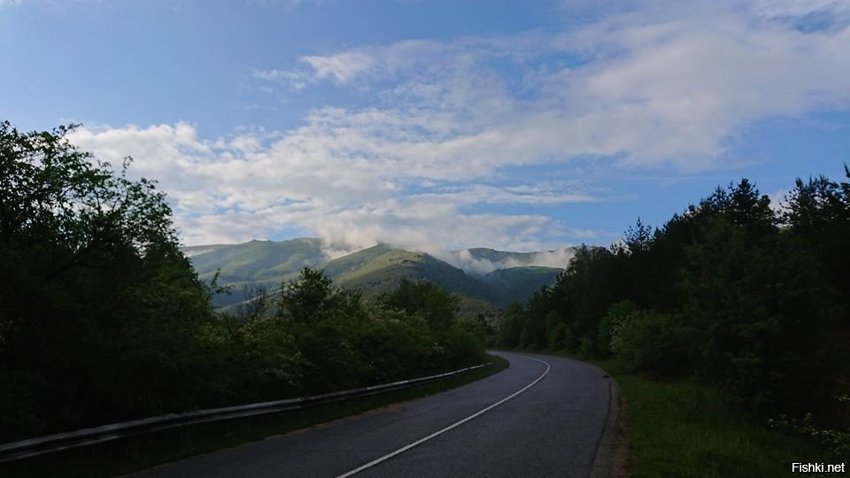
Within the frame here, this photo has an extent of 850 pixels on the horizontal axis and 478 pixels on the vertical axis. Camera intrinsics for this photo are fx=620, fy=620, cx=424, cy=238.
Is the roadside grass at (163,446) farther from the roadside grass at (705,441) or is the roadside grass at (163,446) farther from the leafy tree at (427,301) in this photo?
the leafy tree at (427,301)

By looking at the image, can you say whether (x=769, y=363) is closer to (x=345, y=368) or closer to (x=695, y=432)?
(x=695, y=432)

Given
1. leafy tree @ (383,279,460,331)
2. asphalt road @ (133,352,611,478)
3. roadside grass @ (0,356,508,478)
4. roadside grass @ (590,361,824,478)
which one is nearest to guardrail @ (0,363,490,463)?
roadside grass @ (0,356,508,478)

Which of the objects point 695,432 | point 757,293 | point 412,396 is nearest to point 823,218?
point 757,293

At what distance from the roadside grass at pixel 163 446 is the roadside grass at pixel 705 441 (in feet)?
27.0

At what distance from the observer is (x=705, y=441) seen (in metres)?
12.8

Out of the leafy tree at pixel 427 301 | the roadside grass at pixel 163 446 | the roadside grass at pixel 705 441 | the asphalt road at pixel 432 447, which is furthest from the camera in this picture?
the leafy tree at pixel 427 301

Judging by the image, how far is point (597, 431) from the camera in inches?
579

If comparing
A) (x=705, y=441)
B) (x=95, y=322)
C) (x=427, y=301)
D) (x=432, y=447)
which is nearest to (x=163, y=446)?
(x=95, y=322)

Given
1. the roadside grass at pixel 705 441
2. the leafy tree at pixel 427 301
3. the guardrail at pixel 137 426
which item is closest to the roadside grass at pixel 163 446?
the guardrail at pixel 137 426

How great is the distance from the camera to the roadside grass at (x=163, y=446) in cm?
942

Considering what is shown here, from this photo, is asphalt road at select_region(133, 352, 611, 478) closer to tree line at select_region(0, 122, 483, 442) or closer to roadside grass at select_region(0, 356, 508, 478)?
roadside grass at select_region(0, 356, 508, 478)

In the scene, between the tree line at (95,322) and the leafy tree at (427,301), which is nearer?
the tree line at (95,322)

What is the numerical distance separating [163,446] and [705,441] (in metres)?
10.9

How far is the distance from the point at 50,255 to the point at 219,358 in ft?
15.3
